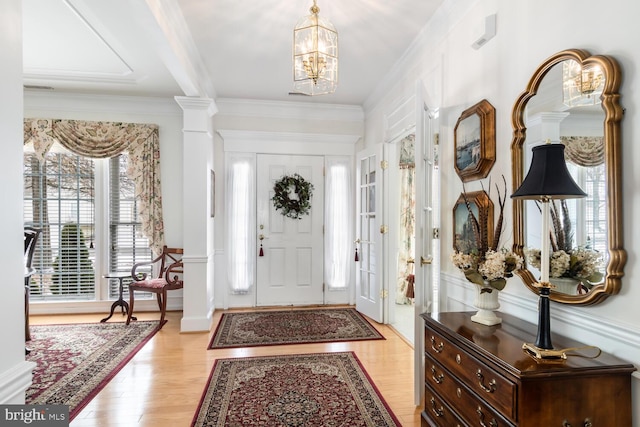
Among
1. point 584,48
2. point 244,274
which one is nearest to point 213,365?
point 244,274

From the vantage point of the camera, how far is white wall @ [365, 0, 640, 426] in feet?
4.33

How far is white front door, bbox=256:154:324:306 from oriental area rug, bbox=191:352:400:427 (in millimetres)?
1768

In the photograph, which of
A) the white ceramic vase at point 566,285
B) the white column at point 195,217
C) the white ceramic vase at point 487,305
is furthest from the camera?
the white column at point 195,217

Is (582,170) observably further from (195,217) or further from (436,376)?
(195,217)

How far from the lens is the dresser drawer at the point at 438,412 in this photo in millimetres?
1756

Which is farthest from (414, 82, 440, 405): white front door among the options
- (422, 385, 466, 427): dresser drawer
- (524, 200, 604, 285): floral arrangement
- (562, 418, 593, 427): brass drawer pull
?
(562, 418, 593, 427): brass drawer pull

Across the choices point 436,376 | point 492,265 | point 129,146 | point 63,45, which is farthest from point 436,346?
point 129,146

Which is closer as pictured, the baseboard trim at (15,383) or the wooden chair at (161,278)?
the baseboard trim at (15,383)

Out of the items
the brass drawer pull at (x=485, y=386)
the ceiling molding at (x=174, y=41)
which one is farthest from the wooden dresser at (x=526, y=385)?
the ceiling molding at (x=174, y=41)

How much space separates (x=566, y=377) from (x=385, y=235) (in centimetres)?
298

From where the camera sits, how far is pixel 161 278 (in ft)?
14.6

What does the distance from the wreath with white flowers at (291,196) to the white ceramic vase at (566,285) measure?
11.7ft

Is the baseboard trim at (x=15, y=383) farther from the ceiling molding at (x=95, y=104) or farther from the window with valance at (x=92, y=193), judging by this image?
the ceiling molding at (x=95, y=104)

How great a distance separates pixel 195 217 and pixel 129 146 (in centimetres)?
158
